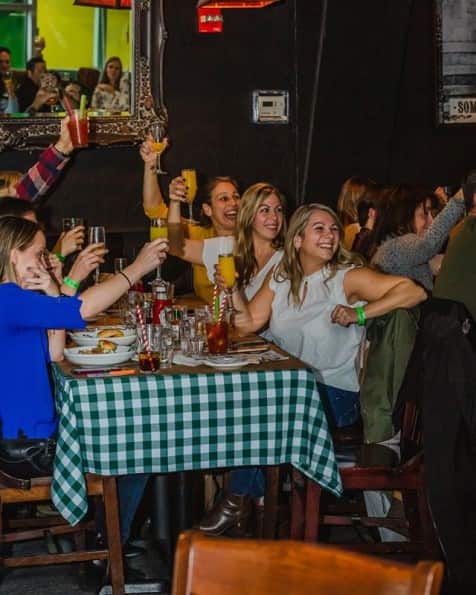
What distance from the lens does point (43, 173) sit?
5738mm

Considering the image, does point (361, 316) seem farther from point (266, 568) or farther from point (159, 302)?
point (266, 568)

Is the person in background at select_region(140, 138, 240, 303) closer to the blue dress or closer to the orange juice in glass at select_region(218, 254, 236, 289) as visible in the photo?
the orange juice in glass at select_region(218, 254, 236, 289)

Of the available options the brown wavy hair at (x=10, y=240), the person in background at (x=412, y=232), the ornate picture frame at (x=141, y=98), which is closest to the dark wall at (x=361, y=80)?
the ornate picture frame at (x=141, y=98)

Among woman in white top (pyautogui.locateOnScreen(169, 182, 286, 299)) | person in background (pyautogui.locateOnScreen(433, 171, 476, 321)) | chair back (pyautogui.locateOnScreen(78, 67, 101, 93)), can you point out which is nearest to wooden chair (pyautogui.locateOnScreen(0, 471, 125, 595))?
person in background (pyautogui.locateOnScreen(433, 171, 476, 321))

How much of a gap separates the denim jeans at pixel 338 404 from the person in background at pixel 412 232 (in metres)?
0.92

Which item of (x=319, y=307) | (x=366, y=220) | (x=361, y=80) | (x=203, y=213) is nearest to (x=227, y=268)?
(x=319, y=307)

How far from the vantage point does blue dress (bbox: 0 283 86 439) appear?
3.59 meters

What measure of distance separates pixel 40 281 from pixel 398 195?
6.55 feet

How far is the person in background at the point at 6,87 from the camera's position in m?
5.83

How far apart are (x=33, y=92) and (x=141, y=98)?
0.57m

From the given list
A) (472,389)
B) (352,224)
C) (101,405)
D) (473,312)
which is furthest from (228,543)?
(352,224)

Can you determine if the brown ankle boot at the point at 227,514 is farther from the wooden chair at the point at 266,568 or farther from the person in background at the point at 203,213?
the wooden chair at the point at 266,568

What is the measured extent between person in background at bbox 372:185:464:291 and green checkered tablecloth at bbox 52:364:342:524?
1490 millimetres

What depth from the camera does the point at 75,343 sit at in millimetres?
4129
